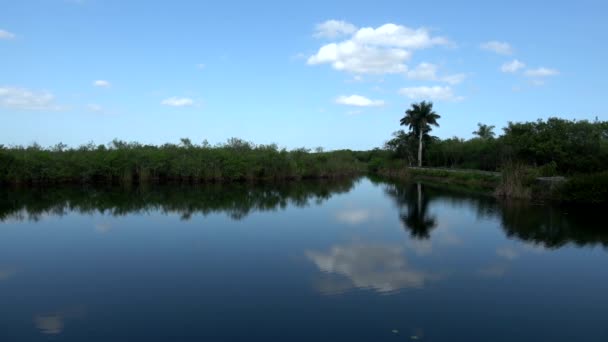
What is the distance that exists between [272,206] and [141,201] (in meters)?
7.57

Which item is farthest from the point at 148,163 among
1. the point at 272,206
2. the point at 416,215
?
the point at 416,215

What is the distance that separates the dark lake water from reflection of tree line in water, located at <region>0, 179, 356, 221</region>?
2.17ft

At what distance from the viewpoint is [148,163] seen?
120 feet

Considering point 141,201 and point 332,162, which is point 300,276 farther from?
point 332,162

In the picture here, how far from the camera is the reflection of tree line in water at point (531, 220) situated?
14945 millimetres

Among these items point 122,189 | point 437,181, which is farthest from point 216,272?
point 437,181

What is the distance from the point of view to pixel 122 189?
30922mm

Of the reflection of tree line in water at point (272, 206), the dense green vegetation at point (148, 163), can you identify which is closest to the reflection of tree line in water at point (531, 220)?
the reflection of tree line in water at point (272, 206)

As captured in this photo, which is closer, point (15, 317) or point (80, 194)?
point (15, 317)

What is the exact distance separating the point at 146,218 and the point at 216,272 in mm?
9306

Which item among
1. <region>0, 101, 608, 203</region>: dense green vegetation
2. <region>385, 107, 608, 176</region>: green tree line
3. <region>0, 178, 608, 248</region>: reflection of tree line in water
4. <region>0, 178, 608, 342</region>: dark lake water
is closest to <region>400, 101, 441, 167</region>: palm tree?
<region>0, 101, 608, 203</region>: dense green vegetation

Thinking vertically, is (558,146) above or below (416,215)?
above

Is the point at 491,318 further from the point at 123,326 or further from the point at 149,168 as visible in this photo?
the point at 149,168

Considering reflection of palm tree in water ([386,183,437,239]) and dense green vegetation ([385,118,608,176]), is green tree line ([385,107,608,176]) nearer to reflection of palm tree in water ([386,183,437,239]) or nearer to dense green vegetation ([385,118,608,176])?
dense green vegetation ([385,118,608,176])
